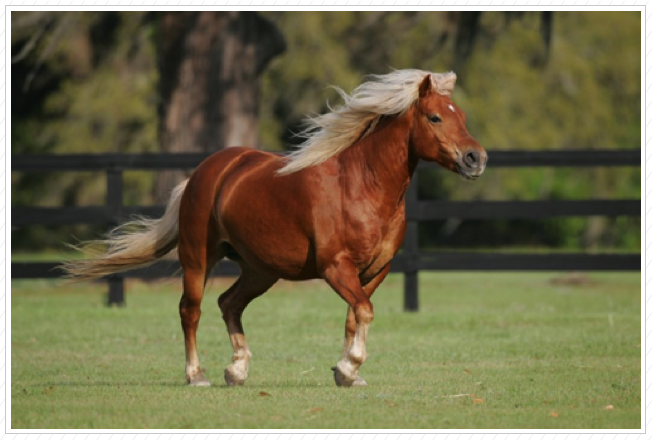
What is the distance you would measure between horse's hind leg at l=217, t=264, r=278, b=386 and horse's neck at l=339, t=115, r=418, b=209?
114cm

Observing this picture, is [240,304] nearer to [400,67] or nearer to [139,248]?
[139,248]

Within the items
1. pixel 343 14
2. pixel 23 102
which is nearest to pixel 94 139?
pixel 23 102

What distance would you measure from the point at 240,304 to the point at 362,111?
5.40 ft

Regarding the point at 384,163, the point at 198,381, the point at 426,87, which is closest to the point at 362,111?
the point at 384,163

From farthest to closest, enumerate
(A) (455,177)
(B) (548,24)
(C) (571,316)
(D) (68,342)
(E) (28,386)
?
(A) (455,177), (B) (548,24), (C) (571,316), (D) (68,342), (E) (28,386)

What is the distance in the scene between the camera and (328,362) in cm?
898

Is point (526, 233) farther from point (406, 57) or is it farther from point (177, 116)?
point (177, 116)

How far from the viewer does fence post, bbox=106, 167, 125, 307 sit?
12750mm

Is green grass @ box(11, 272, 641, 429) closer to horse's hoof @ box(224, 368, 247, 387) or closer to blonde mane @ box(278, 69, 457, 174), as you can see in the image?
horse's hoof @ box(224, 368, 247, 387)

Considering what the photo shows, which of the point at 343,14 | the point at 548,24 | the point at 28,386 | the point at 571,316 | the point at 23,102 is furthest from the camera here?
the point at 23,102

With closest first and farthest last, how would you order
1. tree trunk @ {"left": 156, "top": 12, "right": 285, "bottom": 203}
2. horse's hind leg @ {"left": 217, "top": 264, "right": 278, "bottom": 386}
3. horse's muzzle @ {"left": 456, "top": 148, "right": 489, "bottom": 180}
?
1. horse's muzzle @ {"left": 456, "top": 148, "right": 489, "bottom": 180}
2. horse's hind leg @ {"left": 217, "top": 264, "right": 278, "bottom": 386}
3. tree trunk @ {"left": 156, "top": 12, "right": 285, "bottom": 203}

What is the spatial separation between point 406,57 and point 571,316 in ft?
40.6

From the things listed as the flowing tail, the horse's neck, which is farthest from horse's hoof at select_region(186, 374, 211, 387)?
the horse's neck

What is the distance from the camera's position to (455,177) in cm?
2597
